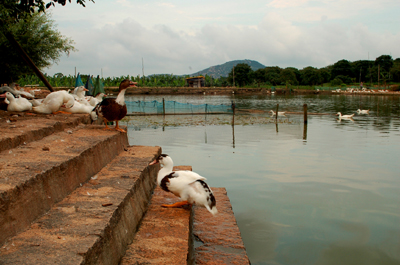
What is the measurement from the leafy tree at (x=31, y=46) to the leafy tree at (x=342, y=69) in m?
86.0

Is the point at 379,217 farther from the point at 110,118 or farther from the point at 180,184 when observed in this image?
the point at 110,118

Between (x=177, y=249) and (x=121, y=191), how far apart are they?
2.97ft

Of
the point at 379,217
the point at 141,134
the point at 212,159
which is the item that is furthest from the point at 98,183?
the point at 141,134

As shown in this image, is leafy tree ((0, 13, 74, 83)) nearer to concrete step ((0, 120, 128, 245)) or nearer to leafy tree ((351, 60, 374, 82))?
concrete step ((0, 120, 128, 245))

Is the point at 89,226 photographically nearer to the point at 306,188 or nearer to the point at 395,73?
the point at 306,188

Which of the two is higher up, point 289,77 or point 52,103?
point 289,77

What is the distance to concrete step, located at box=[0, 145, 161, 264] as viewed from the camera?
2156mm

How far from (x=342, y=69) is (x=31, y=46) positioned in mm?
89662

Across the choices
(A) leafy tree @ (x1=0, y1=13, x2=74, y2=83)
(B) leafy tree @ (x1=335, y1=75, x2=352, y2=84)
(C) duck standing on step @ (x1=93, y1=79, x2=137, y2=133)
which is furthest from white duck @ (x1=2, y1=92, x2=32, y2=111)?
(B) leafy tree @ (x1=335, y1=75, x2=352, y2=84)

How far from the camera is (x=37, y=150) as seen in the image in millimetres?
3828

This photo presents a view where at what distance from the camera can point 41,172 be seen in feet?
9.39

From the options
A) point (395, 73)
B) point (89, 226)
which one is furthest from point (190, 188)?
point (395, 73)

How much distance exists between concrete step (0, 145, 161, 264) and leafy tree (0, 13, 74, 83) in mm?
18305

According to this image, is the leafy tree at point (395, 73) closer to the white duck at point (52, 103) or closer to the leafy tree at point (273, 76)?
the leafy tree at point (273, 76)
